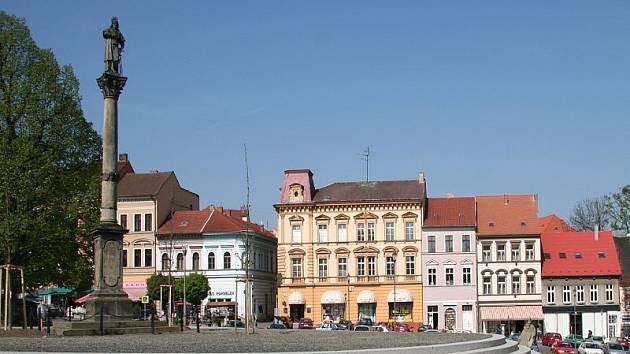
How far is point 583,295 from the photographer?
76.2 meters

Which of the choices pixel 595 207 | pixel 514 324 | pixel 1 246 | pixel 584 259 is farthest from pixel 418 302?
pixel 1 246

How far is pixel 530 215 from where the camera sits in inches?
3091

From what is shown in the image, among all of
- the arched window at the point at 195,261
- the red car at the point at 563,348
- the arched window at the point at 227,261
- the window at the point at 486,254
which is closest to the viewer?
the red car at the point at 563,348

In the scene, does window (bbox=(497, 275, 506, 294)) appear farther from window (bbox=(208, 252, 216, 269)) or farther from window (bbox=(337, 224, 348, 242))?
window (bbox=(208, 252, 216, 269))

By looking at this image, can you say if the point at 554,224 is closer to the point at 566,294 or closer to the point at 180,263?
the point at 566,294

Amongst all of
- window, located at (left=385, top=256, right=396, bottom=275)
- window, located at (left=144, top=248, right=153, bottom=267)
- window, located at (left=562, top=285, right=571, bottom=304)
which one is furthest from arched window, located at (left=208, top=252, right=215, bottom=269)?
window, located at (left=562, top=285, right=571, bottom=304)

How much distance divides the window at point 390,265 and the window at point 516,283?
9704mm

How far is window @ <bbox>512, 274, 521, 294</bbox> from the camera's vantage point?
76.6 meters

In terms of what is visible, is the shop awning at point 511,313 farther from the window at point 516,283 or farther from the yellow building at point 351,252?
the yellow building at point 351,252

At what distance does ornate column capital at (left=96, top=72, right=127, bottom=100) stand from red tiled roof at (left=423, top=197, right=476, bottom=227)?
154 ft

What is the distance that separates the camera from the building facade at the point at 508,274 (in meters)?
75.9

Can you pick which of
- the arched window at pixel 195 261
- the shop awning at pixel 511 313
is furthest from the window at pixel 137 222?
the shop awning at pixel 511 313

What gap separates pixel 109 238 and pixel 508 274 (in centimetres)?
4926

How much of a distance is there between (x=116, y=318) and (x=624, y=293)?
54.7m
